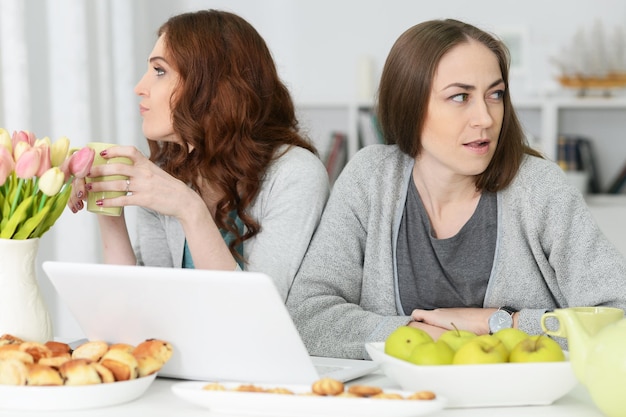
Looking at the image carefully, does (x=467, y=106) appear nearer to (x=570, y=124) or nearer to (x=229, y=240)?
(x=229, y=240)

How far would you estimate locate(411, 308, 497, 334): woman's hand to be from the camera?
1550 mm

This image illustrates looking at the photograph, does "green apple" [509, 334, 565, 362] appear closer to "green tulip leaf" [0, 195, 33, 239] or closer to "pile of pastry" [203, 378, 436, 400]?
"pile of pastry" [203, 378, 436, 400]

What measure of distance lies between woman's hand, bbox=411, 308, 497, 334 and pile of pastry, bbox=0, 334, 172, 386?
55 cm

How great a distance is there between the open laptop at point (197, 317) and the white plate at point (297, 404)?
2.7 inches

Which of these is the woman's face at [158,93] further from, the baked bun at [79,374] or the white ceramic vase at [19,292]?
the baked bun at [79,374]

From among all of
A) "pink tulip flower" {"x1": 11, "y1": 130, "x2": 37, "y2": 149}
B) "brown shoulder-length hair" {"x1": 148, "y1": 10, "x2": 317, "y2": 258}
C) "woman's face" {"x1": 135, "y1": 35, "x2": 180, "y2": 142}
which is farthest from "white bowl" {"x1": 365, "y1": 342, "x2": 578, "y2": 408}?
"woman's face" {"x1": 135, "y1": 35, "x2": 180, "y2": 142}

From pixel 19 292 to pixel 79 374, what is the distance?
25cm

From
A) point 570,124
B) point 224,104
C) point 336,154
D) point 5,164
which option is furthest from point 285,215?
point 570,124

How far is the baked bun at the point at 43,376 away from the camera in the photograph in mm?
1062

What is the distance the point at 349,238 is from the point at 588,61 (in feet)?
7.34

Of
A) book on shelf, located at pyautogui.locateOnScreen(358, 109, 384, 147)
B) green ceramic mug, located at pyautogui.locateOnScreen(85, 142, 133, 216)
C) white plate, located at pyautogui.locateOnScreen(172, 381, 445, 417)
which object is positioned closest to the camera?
white plate, located at pyautogui.locateOnScreen(172, 381, 445, 417)

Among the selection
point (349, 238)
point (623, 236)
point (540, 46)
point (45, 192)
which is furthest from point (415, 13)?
point (45, 192)

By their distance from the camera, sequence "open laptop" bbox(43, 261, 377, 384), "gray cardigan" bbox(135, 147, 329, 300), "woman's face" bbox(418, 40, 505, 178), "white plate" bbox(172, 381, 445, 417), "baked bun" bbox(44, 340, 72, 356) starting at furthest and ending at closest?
"gray cardigan" bbox(135, 147, 329, 300)
"woman's face" bbox(418, 40, 505, 178)
"baked bun" bbox(44, 340, 72, 356)
"open laptop" bbox(43, 261, 377, 384)
"white plate" bbox(172, 381, 445, 417)

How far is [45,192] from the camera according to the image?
1.24 m
